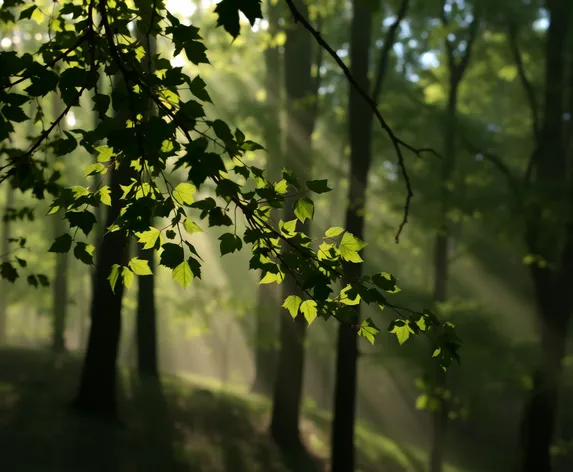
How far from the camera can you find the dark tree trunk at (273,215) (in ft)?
37.6

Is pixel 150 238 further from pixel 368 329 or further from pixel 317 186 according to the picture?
pixel 368 329

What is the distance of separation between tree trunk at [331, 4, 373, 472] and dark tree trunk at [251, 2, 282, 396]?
2.51 m

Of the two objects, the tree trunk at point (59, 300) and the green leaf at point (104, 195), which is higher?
the green leaf at point (104, 195)

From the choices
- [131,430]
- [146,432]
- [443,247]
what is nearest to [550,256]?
[443,247]

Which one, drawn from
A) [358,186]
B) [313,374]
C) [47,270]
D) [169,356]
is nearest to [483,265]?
[313,374]

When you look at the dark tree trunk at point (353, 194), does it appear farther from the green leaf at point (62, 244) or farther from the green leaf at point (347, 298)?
the green leaf at point (62, 244)

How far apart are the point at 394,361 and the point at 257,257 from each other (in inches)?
404

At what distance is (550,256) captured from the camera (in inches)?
364

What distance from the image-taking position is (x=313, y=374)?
31.9 m

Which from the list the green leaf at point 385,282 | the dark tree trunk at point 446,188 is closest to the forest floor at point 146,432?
the dark tree trunk at point 446,188

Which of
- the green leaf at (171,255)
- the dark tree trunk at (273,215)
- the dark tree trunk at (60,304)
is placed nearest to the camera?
the green leaf at (171,255)

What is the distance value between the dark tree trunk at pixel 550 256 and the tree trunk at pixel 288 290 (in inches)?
164

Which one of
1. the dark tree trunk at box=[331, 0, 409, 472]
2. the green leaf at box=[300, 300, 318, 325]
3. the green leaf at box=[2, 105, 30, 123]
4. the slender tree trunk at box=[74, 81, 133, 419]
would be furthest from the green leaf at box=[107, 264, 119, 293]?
the slender tree trunk at box=[74, 81, 133, 419]

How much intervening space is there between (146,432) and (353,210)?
4.89 m
